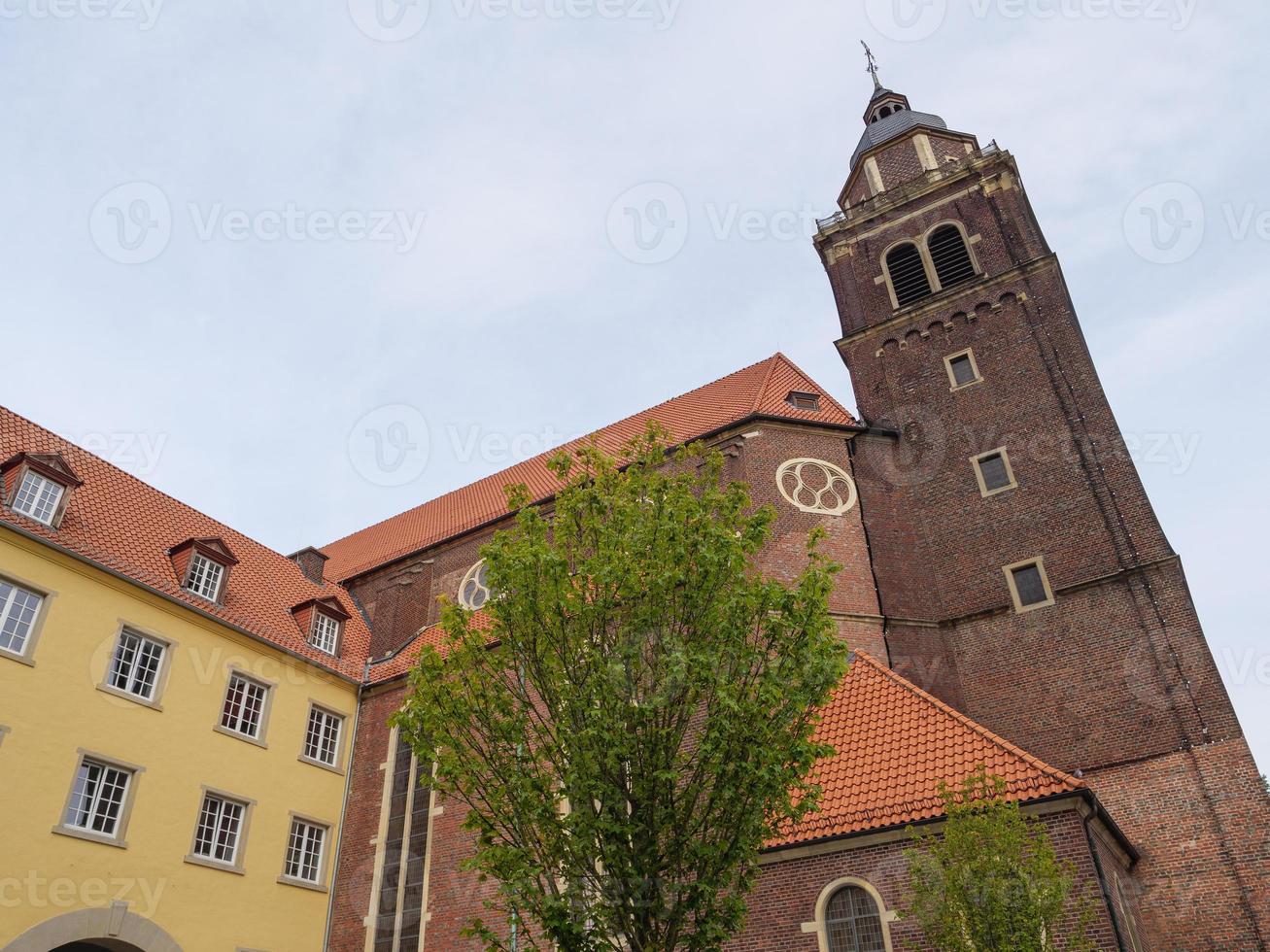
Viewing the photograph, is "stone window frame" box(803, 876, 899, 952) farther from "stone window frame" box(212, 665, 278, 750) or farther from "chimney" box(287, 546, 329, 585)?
"chimney" box(287, 546, 329, 585)

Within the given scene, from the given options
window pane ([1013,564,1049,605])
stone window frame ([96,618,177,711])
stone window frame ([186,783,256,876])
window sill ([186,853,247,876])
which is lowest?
window sill ([186,853,247,876])

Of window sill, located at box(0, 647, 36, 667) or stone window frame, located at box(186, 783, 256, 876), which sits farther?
stone window frame, located at box(186, 783, 256, 876)

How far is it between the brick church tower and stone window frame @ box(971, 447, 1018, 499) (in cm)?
5

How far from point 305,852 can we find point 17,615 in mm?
8095

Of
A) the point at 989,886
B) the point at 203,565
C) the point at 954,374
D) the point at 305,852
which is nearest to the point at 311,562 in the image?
the point at 203,565

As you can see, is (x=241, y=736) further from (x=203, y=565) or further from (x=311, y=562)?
(x=311, y=562)

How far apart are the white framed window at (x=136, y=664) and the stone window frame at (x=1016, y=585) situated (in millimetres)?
18220

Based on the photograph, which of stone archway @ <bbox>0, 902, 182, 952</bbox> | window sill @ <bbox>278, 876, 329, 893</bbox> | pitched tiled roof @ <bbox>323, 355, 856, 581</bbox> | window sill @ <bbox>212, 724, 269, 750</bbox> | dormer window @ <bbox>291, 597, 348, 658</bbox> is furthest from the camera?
pitched tiled roof @ <bbox>323, 355, 856, 581</bbox>

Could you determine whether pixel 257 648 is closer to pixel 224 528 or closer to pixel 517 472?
pixel 224 528

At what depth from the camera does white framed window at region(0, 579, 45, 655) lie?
16.4 meters

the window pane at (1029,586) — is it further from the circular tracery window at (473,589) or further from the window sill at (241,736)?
the window sill at (241,736)

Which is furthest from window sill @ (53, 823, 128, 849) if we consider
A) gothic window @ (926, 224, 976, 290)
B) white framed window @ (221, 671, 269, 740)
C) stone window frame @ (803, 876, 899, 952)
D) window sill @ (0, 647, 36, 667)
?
gothic window @ (926, 224, 976, 290)

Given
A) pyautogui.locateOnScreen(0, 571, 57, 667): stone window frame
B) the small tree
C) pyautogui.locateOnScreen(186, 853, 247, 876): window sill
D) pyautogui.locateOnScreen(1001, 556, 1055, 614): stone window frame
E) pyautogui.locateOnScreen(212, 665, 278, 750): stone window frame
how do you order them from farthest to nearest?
pyautogui.locateOnScreen(1001, 556, 1055, 614): stone window frame → pyautogui.locateOnScreen(212, 665, 278, 750): stone window frame → pyautogui.locateOnScreen(186, 853, 247, 876): window sill → pyautogui.locateOnScreen(0, 571, 57, 667): stone window frame → the small tree

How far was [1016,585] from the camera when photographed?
2128cm
